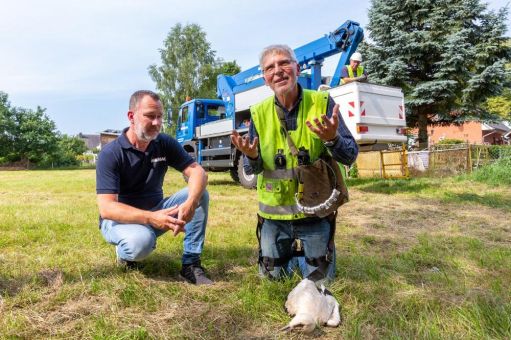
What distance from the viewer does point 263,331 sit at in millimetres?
1885

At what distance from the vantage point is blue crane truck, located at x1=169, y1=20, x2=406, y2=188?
7.25 metres

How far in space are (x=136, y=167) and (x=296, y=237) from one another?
4.53 feet

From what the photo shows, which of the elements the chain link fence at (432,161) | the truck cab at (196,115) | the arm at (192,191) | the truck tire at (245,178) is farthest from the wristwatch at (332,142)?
the chain link fence at (432,161)

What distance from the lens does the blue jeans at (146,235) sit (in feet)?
8.11

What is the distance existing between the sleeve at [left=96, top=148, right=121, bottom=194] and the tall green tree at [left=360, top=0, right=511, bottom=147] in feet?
54.3

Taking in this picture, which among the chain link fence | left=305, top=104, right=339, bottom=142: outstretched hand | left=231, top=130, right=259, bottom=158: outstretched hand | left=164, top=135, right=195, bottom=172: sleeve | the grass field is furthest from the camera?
the chain link fence

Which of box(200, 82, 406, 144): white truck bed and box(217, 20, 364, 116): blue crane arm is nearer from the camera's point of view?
box(200, 82, 406, 144): white truck bed

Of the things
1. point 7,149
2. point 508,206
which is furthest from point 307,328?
point 7,149

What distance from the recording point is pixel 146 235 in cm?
250

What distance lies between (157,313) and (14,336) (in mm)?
721

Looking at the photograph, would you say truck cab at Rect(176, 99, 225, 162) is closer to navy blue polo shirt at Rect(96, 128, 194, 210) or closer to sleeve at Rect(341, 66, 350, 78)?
sleeve at Rect(341, 66, 350, 78)

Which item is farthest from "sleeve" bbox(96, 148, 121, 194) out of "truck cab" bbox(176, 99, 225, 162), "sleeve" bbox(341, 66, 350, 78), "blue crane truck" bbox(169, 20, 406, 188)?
"truck cab" bbox(176, 99, 225, 162)

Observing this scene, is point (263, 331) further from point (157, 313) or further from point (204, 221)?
point (204, 221)

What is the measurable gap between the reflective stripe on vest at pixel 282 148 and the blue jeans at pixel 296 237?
4.7 inches
